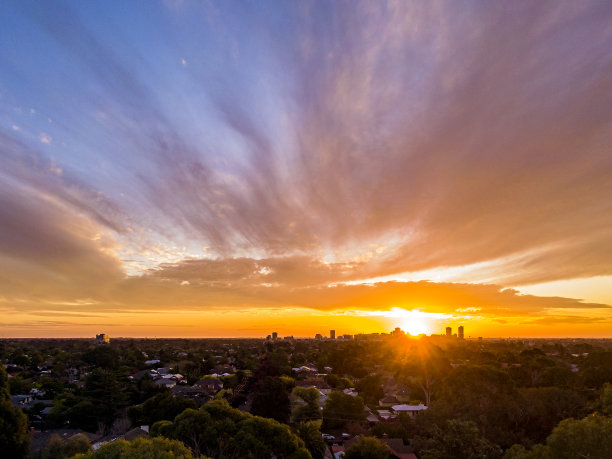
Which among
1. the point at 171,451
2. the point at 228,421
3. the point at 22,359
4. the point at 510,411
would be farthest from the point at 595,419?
the point at 22,359

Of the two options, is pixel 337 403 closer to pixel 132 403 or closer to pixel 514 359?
pixel 132 403

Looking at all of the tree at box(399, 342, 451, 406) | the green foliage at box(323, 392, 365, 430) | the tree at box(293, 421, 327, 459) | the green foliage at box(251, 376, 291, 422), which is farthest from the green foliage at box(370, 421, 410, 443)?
the tree at box(399, 342, 451, 406)

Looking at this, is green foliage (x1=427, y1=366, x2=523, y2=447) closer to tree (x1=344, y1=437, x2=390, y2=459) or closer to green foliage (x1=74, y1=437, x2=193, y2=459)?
tree (x1=344, y1=437, x2=390, y2=459)

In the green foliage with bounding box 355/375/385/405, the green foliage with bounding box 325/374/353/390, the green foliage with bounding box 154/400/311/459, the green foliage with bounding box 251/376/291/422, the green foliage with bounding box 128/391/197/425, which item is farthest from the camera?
the green foliage with bounding box 325/374/353/390

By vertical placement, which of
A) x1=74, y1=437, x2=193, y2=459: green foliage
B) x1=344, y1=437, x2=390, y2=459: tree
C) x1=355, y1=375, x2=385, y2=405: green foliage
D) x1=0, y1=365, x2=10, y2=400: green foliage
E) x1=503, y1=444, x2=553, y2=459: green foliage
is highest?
x1=0, y1=365, x2=10, y2=400: green foliage

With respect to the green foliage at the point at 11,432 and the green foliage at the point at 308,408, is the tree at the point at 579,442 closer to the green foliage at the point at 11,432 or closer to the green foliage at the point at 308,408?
the green foliage at the point at 308,408

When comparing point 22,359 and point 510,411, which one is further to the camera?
point 22,359
